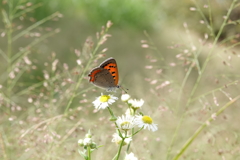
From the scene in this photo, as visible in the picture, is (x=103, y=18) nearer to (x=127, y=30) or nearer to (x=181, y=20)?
(x=127, y=30)

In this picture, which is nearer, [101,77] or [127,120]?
[127,120]

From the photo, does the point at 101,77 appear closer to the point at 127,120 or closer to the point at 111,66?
the point at 111,66

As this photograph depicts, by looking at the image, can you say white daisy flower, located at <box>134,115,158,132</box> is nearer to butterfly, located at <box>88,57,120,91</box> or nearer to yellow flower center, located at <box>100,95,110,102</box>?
yellow flower center, located at <box>100,95,110,102</box>

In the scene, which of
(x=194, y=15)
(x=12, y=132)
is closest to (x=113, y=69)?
(x=12, y=132)

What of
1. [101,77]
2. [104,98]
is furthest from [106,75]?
[104,98]

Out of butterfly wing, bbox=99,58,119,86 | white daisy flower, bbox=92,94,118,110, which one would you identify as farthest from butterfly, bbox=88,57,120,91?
white daisy flower, bbox=92,94,118,110

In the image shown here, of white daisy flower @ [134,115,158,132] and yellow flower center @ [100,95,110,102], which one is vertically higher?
yellow flower center @ [100,95,110,102]

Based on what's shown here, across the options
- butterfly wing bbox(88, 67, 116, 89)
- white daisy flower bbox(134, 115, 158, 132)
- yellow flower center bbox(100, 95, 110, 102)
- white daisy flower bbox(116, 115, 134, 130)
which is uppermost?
yellow flower center bbox(100, 95, 110, 102)

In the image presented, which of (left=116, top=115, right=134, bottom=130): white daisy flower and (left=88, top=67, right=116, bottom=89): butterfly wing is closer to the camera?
(left=116, top=115, right=134, bottom=130): white daisy flower
